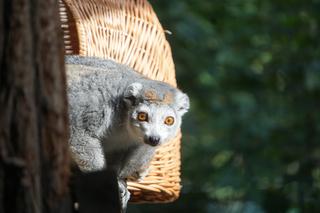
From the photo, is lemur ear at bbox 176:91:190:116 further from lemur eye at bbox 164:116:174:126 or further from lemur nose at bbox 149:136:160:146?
lemur nose at bbox 149:136:160:146

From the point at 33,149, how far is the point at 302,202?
5.18m

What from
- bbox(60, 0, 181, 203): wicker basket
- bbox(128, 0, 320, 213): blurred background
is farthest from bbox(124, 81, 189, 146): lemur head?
bbox(128, 0, 320, 213): blurred background

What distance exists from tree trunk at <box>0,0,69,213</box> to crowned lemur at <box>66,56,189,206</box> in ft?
6.20

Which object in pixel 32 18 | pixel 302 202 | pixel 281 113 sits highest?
pixel 32 18

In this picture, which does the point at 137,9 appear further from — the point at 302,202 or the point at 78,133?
the point at 302,202

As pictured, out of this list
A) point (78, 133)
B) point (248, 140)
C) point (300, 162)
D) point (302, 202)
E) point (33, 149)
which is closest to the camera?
point (33, 149)

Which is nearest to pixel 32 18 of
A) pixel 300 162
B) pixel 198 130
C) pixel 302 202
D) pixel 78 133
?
pixel 78 133

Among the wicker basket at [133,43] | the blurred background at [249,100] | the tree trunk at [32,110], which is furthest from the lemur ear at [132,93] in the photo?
the blurred background at [249,100]

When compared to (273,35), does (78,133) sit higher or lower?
lower

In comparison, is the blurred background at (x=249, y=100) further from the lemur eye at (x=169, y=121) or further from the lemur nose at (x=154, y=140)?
the lemur nose at (x=154, y=140)

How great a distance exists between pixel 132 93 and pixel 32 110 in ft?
6.94

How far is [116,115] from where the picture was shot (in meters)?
4.19

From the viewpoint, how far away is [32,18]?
205cm

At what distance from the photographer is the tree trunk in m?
2.01
